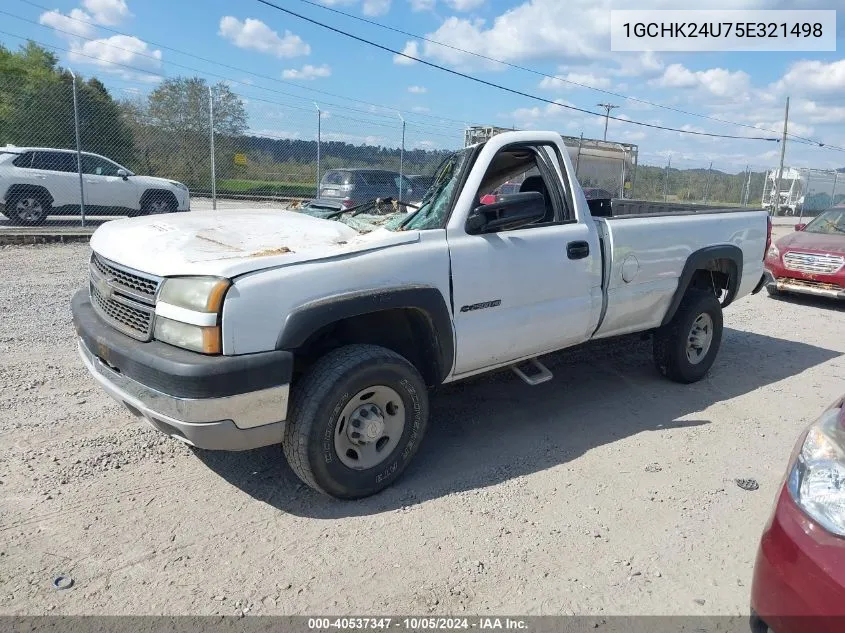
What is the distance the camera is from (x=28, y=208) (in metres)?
13.0

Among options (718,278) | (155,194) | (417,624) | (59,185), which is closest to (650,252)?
(718,278)

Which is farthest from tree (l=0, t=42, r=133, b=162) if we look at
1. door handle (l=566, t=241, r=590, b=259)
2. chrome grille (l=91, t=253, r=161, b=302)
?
door handle (l=566, t=241, r=590, b=259)

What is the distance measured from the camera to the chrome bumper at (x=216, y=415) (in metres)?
2.81

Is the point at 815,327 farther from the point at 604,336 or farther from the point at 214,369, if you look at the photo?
the point at 214,369

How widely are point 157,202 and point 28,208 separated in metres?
2.65

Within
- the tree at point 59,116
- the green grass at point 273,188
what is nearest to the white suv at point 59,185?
the tree at point 59,116

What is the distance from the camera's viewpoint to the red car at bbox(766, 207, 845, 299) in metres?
9.33

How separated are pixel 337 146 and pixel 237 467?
12.9m

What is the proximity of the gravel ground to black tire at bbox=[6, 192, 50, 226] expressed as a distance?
9.38m

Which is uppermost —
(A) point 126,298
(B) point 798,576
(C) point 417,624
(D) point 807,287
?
(A) point 126,298

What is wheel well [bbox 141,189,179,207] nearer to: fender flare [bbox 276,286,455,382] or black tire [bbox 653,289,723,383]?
black tire [bbox 653,289,723,383]

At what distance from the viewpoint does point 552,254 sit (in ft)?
13.1

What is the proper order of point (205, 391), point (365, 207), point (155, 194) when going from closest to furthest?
point (205, 391), point (365, 207), point (155, 194)

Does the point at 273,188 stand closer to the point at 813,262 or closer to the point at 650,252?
the point at 813,262
